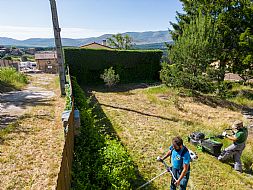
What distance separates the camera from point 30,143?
639 centimetres

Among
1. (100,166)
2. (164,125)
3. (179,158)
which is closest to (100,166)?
(100,166)

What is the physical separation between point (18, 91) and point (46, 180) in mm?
10723

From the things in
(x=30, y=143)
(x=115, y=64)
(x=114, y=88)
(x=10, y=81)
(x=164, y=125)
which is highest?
(x=115, y=64)

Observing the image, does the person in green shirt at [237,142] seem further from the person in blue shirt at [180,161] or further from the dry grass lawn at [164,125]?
the person in blue shirt at [180,161]

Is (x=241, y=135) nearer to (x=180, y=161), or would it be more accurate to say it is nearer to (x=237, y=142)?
(x=237, y=142)

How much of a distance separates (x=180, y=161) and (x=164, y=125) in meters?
5.59

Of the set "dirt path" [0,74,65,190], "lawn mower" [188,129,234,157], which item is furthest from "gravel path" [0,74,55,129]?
"lawn mower" [188,129,234,157]

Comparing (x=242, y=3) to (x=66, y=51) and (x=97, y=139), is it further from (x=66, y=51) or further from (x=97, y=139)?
(x=97, y=139)

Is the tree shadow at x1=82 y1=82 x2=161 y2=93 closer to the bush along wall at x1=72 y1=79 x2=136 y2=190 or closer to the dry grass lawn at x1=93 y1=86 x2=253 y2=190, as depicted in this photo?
the dry grass lawn at x1=93 y1=86 x2=253 y2=190

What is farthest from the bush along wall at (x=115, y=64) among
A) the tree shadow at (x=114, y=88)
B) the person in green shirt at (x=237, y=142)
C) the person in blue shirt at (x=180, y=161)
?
the person in blue shirt at (x=180, y=161)

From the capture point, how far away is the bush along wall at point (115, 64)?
18859 mm

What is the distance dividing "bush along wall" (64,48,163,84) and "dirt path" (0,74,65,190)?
820cm

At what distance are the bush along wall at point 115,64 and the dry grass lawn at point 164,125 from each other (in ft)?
11.4

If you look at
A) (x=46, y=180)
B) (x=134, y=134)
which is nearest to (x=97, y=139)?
(x=46, y=180)
